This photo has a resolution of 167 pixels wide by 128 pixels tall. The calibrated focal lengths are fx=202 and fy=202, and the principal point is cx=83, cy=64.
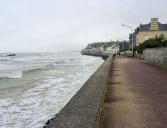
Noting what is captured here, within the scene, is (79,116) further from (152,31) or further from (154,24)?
(154,24)

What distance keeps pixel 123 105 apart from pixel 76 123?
7.37 ft

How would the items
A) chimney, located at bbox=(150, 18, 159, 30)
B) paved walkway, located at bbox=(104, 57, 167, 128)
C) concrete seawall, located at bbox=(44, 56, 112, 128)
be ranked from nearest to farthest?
concrete seawall, located at bbox=(44, 56, 112, 128)
paved walkway, located at bbox=(104, 57, 167, 128)
chimney, located at bbox=(150, 18, 159, 30)

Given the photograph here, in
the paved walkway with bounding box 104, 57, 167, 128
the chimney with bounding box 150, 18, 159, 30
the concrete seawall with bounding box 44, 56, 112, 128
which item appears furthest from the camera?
the chimney with bounding box 150, 18, 159, 30

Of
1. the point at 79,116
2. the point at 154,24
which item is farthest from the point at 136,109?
the point at 154,24

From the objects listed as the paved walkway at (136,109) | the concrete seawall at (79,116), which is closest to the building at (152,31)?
the paved walkway at (136,109)

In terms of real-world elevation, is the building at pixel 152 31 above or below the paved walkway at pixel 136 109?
above

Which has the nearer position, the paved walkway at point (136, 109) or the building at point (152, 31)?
the paved walkway at point (136, 109)

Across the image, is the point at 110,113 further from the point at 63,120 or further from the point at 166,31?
the point at 166,31

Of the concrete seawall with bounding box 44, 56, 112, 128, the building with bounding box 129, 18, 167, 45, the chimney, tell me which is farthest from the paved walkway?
the chimney

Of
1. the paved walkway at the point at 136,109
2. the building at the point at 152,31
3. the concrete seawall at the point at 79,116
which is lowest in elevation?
the paved walkway at the point at 136,109

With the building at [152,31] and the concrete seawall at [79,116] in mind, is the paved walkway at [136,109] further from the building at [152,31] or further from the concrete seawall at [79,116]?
the building at [152,31]

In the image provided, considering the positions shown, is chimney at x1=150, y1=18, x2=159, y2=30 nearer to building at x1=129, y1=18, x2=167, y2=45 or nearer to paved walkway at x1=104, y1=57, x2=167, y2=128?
building at x1=129, y1=18, x2=167, y2=45

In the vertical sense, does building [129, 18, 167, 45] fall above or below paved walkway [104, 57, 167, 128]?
above

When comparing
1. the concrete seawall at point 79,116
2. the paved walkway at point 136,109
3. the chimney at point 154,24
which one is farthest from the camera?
the chimney at point 154,24
